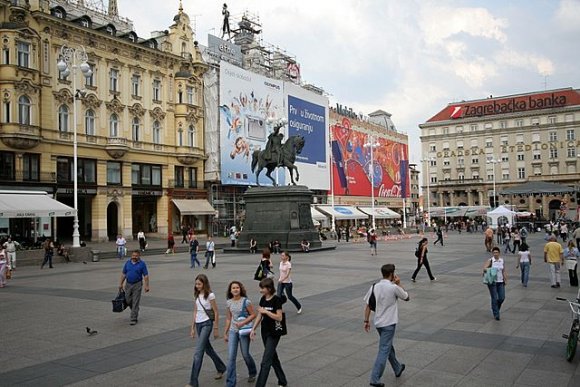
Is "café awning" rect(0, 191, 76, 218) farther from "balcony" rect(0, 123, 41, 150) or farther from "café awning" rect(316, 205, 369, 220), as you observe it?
"café awning" rect(316, 205, 369, 220)

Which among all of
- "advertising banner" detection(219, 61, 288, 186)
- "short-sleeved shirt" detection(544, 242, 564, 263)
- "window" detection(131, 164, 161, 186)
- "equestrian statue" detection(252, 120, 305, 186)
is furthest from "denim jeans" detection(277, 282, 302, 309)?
"advertising banner" detection(219, 61, 288, 186)

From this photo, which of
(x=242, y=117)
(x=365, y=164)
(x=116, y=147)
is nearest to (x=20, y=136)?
(x=116, y=147)

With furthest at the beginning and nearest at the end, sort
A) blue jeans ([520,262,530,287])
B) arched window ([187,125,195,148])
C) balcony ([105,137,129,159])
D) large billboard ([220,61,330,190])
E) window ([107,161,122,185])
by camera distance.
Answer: large billboard ([220,61,330,190])
arched window ([187,125,195,148])
window ([107,161,122,185])
balcony ([105,137,129,159])
blue jeans ([520,262,530,287])

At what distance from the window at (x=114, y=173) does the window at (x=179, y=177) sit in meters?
6.80

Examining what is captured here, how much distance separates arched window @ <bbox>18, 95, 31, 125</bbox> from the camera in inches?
1453

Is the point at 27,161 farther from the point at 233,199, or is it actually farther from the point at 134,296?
the point at 134,296

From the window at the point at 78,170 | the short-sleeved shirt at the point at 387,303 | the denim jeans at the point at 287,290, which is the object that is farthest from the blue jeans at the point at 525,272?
the window at the point at 78,170

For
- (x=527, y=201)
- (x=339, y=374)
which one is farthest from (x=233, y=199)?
(x=527, y=201)

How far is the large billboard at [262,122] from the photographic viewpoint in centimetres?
5406

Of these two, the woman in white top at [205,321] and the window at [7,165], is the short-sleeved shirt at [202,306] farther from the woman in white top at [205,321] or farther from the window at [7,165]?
the window at [7,165]

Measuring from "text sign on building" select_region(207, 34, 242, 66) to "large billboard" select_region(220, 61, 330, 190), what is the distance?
3.93m

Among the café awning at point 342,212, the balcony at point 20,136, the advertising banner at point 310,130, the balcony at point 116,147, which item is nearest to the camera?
the balcony at point 20,136

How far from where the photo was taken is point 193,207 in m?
50.3

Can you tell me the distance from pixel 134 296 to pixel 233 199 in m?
45.8
